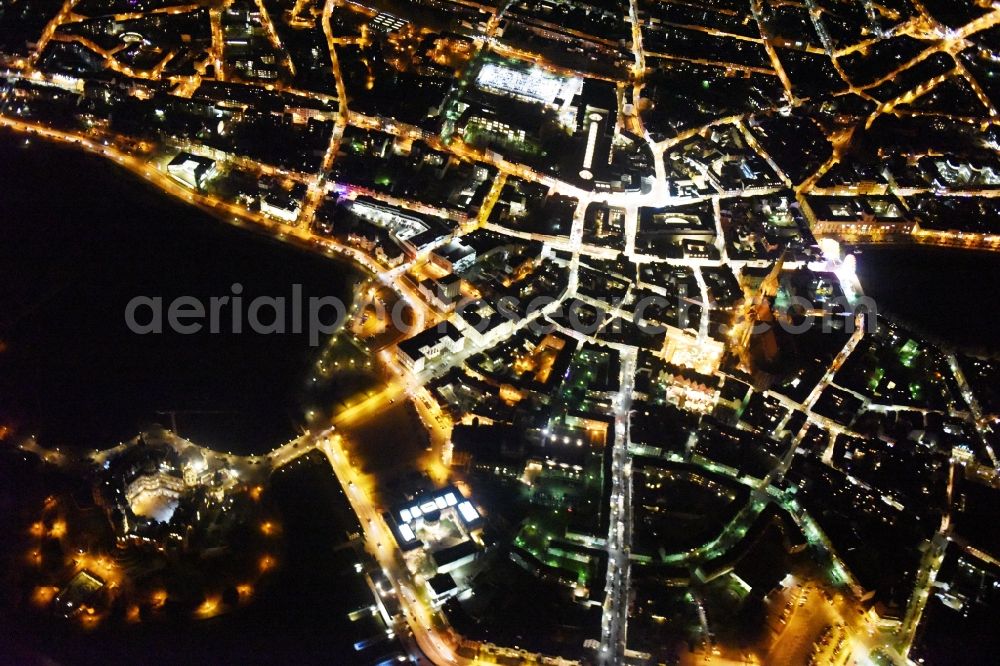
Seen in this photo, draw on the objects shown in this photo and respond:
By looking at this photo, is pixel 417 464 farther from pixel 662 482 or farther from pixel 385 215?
pixel 385 215

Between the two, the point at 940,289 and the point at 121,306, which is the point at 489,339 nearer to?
the point at 121,306

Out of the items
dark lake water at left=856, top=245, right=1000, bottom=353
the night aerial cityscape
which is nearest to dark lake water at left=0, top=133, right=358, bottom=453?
the night aerial cityscape

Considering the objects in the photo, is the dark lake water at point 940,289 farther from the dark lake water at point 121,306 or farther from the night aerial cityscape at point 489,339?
the dark lake water at point 121,306

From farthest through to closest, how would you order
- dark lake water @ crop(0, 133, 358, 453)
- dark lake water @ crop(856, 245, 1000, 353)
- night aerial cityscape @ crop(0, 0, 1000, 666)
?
1. dark lake water @ crop(856, 245, 1000, 353)
2. dark lake water @ crop(0, 133, 358, 453)
3. night aerial cityscape @ crop(0, 0, 1000, 666)

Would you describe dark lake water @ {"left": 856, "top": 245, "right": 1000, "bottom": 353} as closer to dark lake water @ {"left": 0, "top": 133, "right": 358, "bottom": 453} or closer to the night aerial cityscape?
the night aerial cityscape

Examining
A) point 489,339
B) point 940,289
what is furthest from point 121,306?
point 940,289

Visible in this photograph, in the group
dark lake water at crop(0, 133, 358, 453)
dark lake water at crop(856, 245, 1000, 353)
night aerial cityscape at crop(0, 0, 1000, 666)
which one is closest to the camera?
night aerial cityscape at crop(0, 0, 1000, 666)

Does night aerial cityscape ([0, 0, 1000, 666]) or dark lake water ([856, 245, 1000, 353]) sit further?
dark lake water ([856, 245, 1000, 353])
